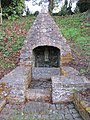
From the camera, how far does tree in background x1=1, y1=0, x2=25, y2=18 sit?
695 inches

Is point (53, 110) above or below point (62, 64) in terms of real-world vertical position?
below

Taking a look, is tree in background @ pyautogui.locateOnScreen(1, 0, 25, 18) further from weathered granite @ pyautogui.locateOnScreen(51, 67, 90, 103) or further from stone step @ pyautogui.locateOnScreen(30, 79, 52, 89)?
weathered granite @ pyautogui.locateOnScreen(51, 67, 90, 103)

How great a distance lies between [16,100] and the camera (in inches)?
250

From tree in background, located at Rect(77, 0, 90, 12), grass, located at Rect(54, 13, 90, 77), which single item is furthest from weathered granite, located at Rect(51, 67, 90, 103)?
tree in background, located at Rect(77, 0, 90, 12)

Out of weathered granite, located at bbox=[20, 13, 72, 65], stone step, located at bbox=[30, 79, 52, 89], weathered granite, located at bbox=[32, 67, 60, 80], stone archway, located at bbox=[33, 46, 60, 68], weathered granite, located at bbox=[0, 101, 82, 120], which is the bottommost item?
weathered granite, located at bbox=[0, 101, 82, 120]

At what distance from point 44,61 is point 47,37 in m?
1.33

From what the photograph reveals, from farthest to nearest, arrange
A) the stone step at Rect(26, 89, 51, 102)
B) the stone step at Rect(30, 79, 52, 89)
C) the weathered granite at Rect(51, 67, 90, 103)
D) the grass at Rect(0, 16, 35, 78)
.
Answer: the grass at Rect(0, 16, 35, 78) < the stone step at Rect(30, 79, 52, 89) < the stone step at Rect(26, 89, 51, 102) < the weathered granite at Rect(51, 67, 90, 103)

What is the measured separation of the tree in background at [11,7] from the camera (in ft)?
57.9

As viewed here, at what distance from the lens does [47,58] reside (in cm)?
984

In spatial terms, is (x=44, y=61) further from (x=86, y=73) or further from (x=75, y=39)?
(x=75, y=39)

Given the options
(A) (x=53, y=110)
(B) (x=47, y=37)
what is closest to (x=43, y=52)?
(B) (x=47, y=37)

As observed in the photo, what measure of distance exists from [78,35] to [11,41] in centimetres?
432

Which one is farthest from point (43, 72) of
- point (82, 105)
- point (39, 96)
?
point (82, 105)

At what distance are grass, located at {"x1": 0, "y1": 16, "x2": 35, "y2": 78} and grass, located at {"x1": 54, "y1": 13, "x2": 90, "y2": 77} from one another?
Answer: 8.41ft
